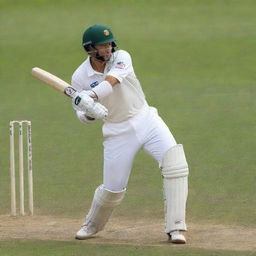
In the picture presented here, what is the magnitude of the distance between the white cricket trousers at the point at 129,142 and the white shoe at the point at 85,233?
1.36 ft

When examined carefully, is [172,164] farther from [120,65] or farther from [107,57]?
[107,57]

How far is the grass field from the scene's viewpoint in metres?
8.80

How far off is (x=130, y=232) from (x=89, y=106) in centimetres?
130

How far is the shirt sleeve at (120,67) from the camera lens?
7.16 m

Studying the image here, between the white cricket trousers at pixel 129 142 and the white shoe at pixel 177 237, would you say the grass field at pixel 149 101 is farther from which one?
the white cricket trousers at pixel 129 142

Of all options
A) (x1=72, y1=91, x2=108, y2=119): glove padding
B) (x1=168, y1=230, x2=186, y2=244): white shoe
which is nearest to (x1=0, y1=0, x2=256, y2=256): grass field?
(x1=168, y1=230, x2=186, y2=244): white shoe

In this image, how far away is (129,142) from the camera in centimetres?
735

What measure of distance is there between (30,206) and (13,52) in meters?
12.6

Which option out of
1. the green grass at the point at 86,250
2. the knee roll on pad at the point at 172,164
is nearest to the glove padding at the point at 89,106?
the knee roll on pad at the point at 172,164

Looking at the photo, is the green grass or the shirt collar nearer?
the green grass

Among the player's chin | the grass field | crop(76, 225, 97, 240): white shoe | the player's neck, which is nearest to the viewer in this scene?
the player's chin

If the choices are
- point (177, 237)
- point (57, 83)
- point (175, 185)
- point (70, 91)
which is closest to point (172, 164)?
point (175, 185)

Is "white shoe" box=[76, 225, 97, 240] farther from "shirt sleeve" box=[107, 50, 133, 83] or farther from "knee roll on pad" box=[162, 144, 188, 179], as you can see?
"shirt sleeve" box=[107, 50, 133, 83]

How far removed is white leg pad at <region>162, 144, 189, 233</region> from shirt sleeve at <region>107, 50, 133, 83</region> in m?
0.65
